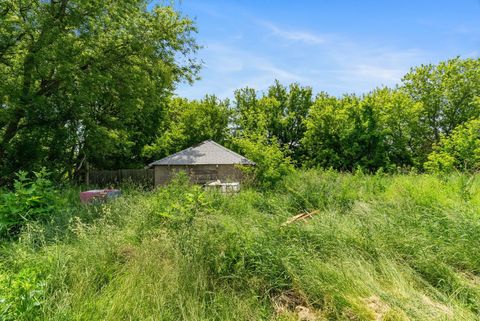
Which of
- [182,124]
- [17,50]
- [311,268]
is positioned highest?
[17,50]

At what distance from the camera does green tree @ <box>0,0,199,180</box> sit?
349 inches

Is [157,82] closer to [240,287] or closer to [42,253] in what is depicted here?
[42,253]

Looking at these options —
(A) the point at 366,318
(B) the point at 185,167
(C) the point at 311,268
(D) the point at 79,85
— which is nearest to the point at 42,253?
(C) the point at 311,268

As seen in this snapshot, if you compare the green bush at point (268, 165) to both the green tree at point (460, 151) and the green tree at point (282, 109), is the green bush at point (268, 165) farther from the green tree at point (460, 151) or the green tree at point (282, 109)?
the green tree at point (282, 109)

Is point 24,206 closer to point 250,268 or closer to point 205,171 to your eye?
point 250,268

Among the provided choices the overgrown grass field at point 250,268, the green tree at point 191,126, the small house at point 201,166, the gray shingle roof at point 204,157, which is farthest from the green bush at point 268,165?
the green tree at point 191,126

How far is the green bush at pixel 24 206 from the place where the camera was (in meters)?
4.89

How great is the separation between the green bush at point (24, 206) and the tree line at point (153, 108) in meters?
5.17

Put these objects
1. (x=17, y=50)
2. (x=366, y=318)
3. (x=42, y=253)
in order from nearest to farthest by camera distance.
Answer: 1. (x=366, y=318)
2. (x=42, y=253)
3. (x=17, y=50)

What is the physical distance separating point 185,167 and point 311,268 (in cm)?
1189

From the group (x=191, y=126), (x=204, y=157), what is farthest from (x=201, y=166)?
(x=191, y=126)

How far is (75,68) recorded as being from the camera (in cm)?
977

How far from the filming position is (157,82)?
11609 mm

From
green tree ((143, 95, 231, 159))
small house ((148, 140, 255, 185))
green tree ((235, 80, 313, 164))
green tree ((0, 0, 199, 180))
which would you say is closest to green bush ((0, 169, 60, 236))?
green tree ((0, 0, 199, 180))
